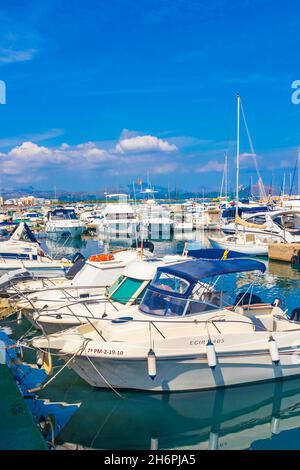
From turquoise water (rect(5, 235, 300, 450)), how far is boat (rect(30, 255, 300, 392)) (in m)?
0.29

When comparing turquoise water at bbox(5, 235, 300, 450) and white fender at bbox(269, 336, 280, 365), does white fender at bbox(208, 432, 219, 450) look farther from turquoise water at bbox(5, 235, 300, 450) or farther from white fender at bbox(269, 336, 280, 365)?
white fender at bbox(269, 336, 280, 365)

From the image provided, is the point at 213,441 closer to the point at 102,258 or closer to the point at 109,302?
the point at 109,302

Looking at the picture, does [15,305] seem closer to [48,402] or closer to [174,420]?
[48,402]

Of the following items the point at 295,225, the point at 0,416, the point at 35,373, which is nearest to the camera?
the point at 0,416

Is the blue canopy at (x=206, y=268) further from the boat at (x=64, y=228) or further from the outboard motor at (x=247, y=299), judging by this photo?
the boat at (x=64, y=228)

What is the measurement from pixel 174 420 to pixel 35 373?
438 centimetres

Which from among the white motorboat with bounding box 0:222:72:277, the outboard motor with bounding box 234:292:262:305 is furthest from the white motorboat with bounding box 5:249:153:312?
the outboard motor with bounding box 234:292:262:305

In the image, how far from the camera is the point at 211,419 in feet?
31.9

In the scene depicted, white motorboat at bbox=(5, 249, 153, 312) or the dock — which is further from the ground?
white motorboat at bbox=(5, 249, 153, 312)

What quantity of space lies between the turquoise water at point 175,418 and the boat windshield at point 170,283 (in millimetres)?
2501

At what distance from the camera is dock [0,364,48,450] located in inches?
279

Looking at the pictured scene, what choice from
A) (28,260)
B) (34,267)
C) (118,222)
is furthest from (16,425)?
(118,222)

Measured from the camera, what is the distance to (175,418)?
9.62 metres
